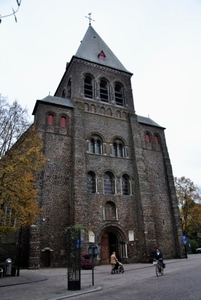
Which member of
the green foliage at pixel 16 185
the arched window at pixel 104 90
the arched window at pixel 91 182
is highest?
the arched window at pixel 104 90

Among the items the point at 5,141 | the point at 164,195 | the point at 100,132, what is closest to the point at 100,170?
the point at 100,132

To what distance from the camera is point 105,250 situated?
2172cm

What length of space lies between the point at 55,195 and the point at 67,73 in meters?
17.4

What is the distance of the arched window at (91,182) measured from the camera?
2248cm

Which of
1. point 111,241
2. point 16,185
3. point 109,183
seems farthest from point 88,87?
point 16,185

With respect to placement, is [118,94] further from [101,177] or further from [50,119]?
[101,177]

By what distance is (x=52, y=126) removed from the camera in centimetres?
2373

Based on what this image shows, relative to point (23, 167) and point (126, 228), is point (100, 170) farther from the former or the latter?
point (23, 167)

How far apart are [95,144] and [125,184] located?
5.08 metres

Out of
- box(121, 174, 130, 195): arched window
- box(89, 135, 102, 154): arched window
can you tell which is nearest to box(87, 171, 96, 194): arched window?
box(89, 135, 102, 154): arched window

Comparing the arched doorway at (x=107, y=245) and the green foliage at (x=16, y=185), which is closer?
the green foliage at (x=16, y=185)

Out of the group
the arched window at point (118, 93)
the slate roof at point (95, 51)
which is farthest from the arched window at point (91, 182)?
the slate roof at point (95, 51)

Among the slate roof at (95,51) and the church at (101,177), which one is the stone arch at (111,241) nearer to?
the church at (101,177)

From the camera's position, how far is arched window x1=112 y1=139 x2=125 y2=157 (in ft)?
84.2
